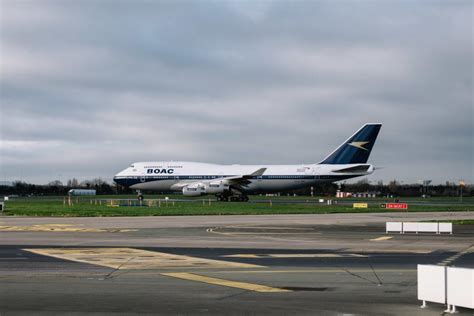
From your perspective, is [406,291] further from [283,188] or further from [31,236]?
[283,188]

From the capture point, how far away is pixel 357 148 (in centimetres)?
8275

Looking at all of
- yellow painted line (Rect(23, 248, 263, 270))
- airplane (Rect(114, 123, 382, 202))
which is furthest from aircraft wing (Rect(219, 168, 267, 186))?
yellow painted line (Rect(23, 248, 263, 270))

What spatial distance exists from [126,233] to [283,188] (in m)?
52.0

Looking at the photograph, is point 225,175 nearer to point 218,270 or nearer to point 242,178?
point 242,178

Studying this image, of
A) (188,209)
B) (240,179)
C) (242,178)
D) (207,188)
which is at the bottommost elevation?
(188,209)

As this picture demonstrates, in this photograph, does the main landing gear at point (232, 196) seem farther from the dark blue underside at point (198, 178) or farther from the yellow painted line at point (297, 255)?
the yellow painted line at point (297, 255)

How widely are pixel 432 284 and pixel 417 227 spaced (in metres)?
22.5

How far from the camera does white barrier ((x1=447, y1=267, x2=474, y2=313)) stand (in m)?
11.6

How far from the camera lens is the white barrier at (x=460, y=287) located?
11578mm

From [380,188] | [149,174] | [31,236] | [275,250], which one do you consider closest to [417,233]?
[275,250]

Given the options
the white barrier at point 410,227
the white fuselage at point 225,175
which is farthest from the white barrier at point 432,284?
the white fuselage at point 225,175

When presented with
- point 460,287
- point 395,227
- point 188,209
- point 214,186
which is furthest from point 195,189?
point 460,287

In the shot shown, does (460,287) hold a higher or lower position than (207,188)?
lower

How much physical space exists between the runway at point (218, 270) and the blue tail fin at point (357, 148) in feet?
164
